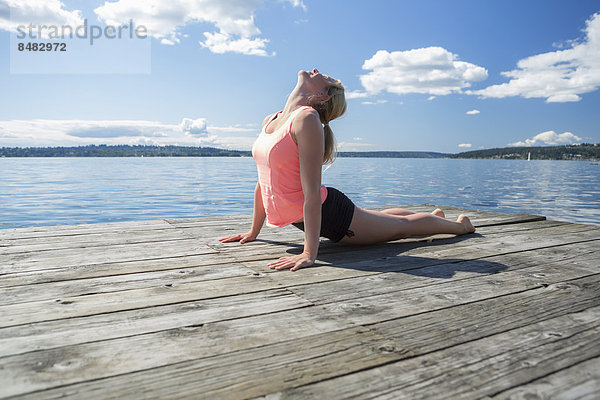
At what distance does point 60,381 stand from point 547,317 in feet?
6.33

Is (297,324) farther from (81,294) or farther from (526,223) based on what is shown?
(526,223)

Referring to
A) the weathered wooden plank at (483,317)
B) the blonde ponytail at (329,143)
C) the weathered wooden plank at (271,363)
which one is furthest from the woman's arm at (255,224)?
the weathered wooden plank at (483,317)

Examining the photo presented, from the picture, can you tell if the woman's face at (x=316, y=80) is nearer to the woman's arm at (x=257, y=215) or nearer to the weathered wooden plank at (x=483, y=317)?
the woman's arm at (x=257, y=215)

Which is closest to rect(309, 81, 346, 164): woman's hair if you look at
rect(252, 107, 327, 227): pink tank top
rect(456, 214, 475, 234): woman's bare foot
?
rect(252, 107, 327, 227): pink tank top

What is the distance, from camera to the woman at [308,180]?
8.75 feet

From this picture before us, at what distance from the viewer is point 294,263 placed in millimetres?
2592

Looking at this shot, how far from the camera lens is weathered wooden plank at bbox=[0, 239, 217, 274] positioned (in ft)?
8.76

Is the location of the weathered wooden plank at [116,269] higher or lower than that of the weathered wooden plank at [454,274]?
lower

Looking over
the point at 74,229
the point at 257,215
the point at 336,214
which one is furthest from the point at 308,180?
the point at 74,229

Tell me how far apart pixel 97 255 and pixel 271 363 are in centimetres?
206

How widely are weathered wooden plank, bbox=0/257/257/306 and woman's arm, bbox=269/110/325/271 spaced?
393 mm

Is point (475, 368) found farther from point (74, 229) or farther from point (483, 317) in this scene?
point (74, 229)

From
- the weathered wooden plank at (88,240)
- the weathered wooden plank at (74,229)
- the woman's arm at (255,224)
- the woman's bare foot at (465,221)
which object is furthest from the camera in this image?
the woman's bare foot at (465,221)

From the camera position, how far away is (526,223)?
451 centimetres
